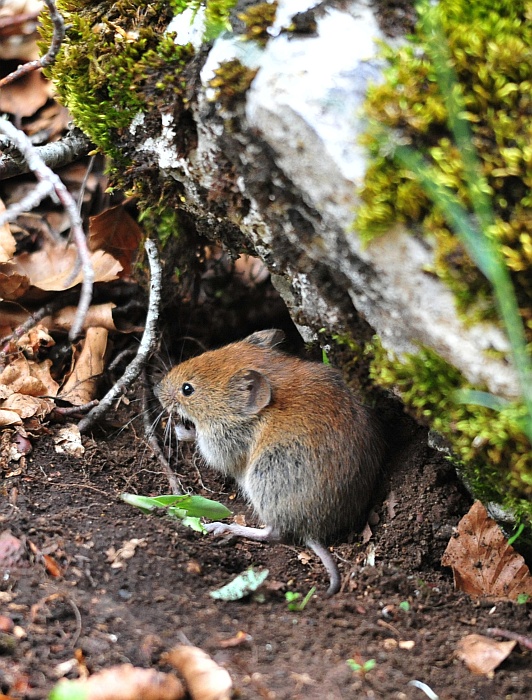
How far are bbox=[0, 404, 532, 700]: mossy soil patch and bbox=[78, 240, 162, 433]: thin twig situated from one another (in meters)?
0.32

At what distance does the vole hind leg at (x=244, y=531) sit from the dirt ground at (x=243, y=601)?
0.44ft

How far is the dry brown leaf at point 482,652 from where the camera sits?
237 cm

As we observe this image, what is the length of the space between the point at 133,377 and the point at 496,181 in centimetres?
263

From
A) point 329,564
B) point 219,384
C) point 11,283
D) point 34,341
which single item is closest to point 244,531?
point 329,564

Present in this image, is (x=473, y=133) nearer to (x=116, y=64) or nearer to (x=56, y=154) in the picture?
(x=116, y=64)

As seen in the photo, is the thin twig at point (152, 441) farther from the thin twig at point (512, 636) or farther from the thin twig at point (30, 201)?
the thin twig at point (30, 201)

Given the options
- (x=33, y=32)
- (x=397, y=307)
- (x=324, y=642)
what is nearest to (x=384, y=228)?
(x=397, y=307)

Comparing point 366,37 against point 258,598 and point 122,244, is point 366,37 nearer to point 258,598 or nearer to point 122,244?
point 258,598

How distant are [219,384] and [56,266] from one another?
1.44 metres

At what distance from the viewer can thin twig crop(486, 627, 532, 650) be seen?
A: 2535mm

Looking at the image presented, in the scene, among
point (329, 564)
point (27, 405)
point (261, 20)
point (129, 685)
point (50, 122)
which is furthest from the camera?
point (50, 122)

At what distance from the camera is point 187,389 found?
4453 millimetres

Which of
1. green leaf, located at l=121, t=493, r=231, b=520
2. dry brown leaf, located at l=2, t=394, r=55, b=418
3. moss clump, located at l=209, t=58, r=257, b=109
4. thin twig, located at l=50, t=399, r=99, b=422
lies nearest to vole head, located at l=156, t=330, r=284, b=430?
thin twig, located at l=50, t=399, r=99, b=422

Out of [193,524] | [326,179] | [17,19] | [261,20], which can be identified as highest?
[17,19]
